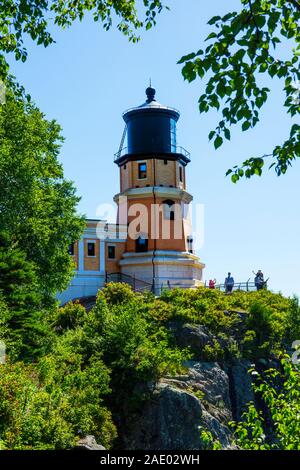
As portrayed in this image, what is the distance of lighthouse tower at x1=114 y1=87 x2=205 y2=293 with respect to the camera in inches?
1905

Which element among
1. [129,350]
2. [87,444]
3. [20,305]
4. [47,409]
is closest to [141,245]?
[129,350]

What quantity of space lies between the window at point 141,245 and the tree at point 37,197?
1837 cm

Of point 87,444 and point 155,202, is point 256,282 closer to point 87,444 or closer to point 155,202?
point 155,202

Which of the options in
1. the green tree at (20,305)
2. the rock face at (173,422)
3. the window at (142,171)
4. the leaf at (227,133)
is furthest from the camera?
the window at (142,171)

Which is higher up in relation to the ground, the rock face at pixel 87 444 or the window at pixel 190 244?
the window at pixel 190 244

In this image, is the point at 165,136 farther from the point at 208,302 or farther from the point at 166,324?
the point at 166,324

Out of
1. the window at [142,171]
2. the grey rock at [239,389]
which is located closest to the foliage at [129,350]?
the grey rock at [239,389]

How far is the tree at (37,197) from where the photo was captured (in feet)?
87.9

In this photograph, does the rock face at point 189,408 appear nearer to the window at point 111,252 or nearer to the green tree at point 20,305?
the green tree at point 20,305

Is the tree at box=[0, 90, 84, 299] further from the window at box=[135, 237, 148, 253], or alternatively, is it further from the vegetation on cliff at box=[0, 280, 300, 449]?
the window at box=[135, 237, 148, 253]

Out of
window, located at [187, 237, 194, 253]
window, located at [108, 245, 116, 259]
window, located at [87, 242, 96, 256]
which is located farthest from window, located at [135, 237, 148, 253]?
window, located at [187, 237, 194, 253]

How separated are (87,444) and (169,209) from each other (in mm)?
34014

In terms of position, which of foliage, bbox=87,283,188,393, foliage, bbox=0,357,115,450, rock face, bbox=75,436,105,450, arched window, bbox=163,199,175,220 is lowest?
A: rock face, bbox=75,436,105,450

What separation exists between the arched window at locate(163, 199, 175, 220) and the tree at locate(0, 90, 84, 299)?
1894cm
